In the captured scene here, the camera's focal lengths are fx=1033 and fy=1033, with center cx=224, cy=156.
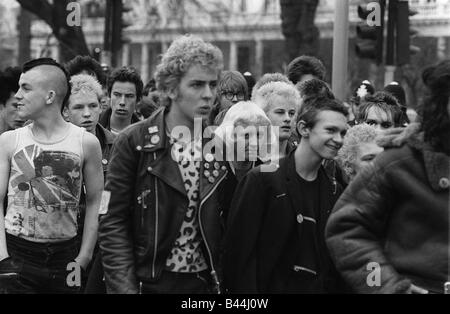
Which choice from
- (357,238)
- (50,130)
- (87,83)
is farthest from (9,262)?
(87,83)

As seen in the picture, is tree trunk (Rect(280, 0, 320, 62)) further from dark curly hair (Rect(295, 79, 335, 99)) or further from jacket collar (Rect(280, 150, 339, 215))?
jacket collar (Rect(280, 150, 339, 215))

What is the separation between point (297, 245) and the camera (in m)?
5.54

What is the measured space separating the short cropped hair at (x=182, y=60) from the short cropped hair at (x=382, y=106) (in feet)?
10.7

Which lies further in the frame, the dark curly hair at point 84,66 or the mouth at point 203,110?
the dark curly hair at point 84,66

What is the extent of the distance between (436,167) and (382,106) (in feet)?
12.9

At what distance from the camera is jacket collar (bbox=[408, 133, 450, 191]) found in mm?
4371

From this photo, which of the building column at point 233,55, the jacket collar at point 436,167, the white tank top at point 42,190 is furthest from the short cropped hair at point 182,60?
the building column at point 233,55

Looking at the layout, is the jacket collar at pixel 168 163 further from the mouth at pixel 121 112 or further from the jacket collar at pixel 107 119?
the jacket collar at pixel 107 119

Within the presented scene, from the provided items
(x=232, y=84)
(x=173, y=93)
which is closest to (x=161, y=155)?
(x=173, y=93)

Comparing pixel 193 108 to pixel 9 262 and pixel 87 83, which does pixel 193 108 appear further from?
pixel 87 83

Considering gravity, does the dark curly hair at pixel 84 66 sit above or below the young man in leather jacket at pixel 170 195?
above

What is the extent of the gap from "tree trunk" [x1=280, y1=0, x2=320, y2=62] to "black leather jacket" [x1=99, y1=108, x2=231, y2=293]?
13515mm

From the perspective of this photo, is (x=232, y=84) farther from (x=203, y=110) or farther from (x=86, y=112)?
(x=203, y=110)

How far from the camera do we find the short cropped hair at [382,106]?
27.1 ft
